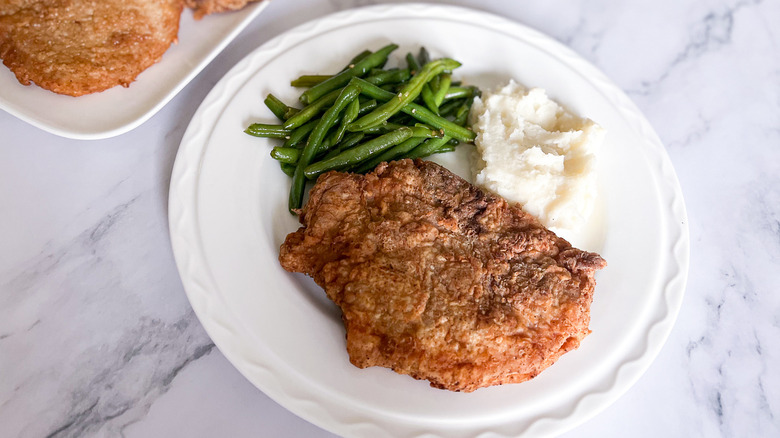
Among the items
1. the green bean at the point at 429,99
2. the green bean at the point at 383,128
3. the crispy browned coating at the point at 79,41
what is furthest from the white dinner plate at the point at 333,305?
the crispy browned coating at the point at 79,41

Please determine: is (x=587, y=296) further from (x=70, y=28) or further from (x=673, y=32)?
(x=70, y=28)

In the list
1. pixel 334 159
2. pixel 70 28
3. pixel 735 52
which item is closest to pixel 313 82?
pixel 334 159

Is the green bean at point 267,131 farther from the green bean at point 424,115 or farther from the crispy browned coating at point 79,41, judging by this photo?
the crispy browned coating at point 79,41

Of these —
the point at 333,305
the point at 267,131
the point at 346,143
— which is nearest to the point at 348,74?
the point at 346,143

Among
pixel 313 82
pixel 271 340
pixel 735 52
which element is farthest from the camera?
pixel 735 52

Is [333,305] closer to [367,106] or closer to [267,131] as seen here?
[267,131]

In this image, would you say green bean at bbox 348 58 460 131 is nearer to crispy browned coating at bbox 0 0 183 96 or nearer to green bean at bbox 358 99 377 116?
green bean at bbox 358 99 377 116
